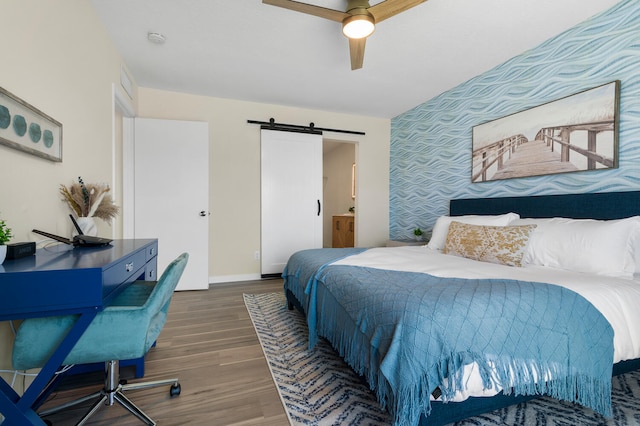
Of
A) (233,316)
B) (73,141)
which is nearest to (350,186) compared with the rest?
(233,316)

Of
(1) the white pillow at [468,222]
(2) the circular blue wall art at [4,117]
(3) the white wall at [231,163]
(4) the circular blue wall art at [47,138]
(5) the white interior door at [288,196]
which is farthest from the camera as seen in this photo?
(5) the white interior door at [288,196]

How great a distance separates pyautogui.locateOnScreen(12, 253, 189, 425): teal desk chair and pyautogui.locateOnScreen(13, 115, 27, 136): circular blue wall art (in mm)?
857

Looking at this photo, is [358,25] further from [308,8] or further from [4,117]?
[4,117]

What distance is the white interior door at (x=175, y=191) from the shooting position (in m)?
3.38

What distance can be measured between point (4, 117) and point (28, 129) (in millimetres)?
174

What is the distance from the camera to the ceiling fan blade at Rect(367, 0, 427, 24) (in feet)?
6.07

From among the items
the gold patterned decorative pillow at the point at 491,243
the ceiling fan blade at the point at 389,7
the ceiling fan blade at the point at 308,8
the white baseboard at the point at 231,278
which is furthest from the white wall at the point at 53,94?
the gold patterned decorative pillow at the point at 491,243

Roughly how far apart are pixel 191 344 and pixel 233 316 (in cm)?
56

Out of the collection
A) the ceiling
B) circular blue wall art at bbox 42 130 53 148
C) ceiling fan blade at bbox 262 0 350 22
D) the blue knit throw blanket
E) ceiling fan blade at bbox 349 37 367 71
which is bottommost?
the blue knit throw blanket

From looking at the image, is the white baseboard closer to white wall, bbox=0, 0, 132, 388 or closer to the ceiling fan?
white wall, bbox=0, 0, 132, 388

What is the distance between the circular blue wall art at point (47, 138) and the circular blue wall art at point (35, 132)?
4cm

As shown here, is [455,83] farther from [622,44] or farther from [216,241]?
[216,241]

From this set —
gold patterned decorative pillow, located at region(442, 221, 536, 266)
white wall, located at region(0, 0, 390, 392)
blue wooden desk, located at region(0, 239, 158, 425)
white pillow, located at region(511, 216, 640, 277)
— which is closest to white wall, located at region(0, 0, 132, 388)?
white wall, located at region(0, 0, 390, 392)

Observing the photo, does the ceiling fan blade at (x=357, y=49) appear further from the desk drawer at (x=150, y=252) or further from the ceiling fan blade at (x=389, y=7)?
the desk drawer at (x=150, y=252)
